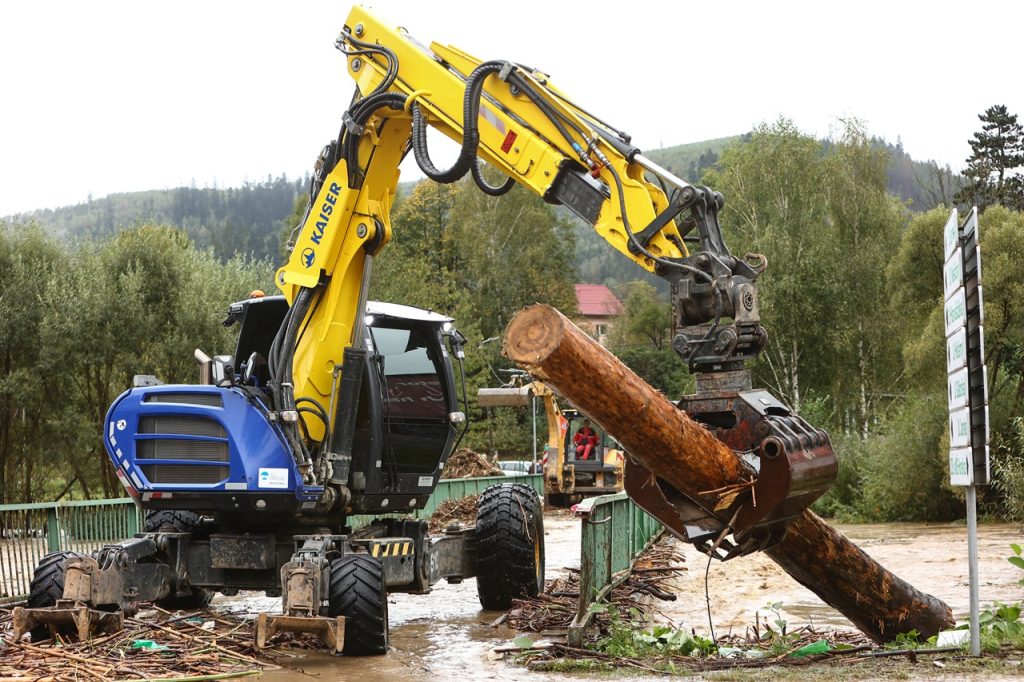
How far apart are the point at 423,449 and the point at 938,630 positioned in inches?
185

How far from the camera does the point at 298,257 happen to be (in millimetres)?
9875

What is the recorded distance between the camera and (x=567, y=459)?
27.8m

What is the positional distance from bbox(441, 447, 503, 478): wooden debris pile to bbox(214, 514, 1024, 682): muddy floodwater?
11.3 m

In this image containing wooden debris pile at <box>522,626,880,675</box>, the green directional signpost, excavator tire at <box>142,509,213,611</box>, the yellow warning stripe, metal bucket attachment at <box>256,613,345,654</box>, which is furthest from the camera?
excavator tire at <box>142,509,213,611</box>

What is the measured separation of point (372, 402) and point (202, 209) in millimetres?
146034

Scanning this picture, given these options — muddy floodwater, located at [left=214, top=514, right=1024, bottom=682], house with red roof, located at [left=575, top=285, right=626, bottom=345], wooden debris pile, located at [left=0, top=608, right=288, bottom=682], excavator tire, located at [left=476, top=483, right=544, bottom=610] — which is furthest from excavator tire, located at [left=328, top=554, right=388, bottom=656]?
house with red roof, located at [left=575, top=285, right=626, bottom=345]

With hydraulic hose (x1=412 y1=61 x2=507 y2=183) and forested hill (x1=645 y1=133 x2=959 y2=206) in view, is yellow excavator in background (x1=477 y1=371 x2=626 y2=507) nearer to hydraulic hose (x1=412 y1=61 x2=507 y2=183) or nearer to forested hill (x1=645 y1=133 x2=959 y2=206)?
forested hill (x1=645 y1=133 x2=959 y2=206)

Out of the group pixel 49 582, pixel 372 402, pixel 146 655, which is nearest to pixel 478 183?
pixel 372 402

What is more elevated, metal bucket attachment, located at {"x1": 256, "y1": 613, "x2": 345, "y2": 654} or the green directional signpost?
the green directional signpost

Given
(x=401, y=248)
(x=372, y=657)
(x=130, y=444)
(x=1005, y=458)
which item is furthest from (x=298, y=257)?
(x=401, y=248)

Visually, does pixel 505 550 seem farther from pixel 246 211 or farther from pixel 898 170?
pixel 246 211

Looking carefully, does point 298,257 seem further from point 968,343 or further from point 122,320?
point 122,320

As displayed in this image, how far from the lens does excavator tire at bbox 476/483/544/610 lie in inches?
442

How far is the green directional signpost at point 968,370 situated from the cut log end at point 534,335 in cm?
235
